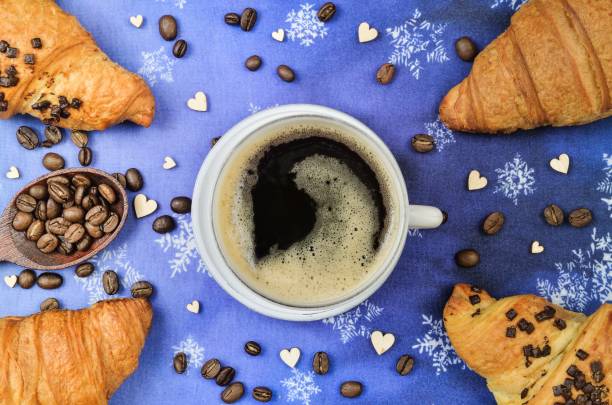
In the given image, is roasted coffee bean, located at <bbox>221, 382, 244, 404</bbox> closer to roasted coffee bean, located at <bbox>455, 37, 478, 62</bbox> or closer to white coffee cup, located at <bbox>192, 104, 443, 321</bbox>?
white coffee cup, located at <bbox>192, 104, 443, 321</bbox>

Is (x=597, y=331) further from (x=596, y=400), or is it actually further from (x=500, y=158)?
(x=500, y=158)

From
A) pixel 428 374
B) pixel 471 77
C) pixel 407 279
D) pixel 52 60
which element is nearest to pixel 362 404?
pixel 428 374

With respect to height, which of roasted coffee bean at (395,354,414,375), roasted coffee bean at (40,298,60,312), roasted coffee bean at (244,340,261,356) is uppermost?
roasted coffee bean at (40,298,60,312)

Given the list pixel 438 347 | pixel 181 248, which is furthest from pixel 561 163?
pixel 181 248

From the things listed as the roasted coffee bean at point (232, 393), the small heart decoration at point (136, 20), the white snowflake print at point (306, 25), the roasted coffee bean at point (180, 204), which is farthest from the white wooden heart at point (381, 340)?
the small heart decoration at point (136, 20)

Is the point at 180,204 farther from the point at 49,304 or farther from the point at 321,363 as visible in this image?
the point at 321,363

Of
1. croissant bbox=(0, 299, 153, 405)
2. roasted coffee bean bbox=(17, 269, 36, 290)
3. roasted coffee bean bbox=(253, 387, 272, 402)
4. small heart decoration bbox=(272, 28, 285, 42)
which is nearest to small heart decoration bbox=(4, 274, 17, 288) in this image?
roasted coffee bean bbox=(17, 269, 36, 290)

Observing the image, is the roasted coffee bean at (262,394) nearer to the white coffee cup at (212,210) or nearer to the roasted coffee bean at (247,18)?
the white coffee cup at (212,210)
